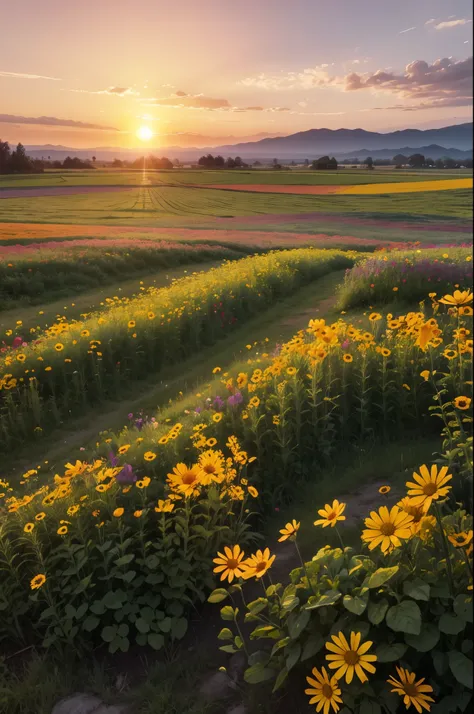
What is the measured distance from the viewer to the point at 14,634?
357 cm

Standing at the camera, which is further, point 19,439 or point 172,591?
point 19,439

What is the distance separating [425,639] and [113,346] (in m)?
7.94

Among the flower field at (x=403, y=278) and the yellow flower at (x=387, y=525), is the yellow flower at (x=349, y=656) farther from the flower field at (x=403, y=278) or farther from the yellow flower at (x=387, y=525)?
the flower field at (x=403, y=278)

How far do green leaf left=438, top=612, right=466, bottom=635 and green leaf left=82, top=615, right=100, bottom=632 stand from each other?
221 cm

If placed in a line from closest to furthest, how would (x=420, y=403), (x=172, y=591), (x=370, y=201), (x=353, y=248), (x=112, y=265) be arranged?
(x=172, y=591) → (x=420, y=403) → (x=370, y=201) → (x=112, y=265) → (x=353, y=248)

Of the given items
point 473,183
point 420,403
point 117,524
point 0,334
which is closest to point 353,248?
point 0,334

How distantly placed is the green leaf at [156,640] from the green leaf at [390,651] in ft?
4.94

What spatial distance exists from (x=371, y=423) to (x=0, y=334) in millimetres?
7783

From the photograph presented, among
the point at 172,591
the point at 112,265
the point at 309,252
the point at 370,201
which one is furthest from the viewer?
the point at 309,252

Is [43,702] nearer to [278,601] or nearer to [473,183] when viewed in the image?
[278,601]

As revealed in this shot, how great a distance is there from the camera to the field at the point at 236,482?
2383 millimetres

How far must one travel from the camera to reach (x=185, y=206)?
562 inches

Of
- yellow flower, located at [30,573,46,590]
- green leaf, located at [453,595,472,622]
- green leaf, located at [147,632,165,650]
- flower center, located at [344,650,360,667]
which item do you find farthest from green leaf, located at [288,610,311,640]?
yellow flower, located at [30,573,46,590]

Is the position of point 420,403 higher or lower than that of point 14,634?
higher
